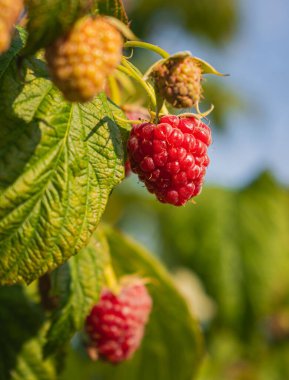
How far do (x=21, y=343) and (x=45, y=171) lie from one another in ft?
2.91

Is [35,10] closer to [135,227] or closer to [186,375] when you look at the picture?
[186,375]

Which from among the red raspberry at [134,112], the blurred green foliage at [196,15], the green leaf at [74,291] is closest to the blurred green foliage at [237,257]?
the green leaf at [74,291]

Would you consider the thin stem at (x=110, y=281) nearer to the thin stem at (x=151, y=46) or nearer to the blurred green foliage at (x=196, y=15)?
the thin stem at (x=151, y=46)

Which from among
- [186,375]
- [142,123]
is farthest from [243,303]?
[142,123]

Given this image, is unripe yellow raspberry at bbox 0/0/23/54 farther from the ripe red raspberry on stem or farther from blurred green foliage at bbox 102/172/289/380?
blurred green foliage at bbox 102/172/289/380

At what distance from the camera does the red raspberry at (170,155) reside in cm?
117

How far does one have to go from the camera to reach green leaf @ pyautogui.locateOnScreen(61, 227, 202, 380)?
202 centimetres

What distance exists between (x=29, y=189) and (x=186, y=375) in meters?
1.27

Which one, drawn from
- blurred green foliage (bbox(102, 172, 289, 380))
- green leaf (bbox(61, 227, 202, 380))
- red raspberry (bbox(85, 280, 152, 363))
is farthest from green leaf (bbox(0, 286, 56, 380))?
blurred green foliage (bbox(102, 172, 289, 380))

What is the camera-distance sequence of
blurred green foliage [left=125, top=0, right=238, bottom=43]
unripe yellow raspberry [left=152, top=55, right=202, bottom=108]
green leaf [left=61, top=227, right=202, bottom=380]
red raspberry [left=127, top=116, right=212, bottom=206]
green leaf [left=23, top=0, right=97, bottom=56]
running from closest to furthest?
1. green leaf [left=23, top=0, right=97, bottom=56]
2. unripe yellow raspberry [left=152, top=55, right=202, bottom=108]
3. red raspberry [left=127, top=116, right=212, bottom=206]
4. green leaf [left=61, top=227, right=202, bottom=380]
5. blurred green foliage [left=125, top=0, right=238, bottom=43]

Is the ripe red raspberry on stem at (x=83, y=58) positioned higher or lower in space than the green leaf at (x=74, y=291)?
higher

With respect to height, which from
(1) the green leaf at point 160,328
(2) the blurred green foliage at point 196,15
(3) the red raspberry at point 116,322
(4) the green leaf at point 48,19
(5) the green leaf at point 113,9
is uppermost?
(4) the green leaf at point 48,19

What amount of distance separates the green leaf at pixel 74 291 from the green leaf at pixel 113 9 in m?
0.65

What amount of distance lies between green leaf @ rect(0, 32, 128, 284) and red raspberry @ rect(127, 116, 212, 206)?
44 millimetres
